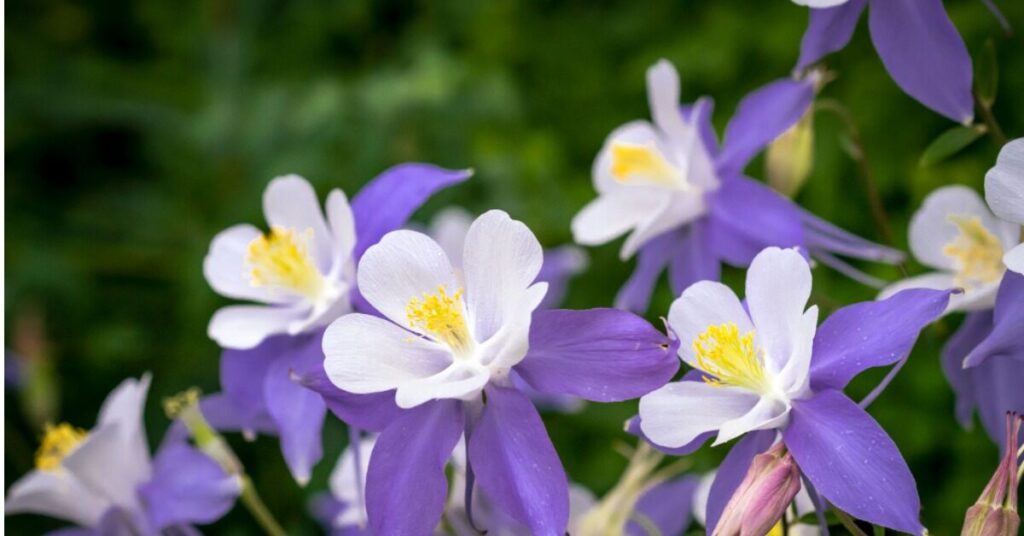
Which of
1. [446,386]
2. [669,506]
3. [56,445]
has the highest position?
[446,386]

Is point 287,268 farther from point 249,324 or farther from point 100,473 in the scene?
point 100,473

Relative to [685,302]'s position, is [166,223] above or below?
below

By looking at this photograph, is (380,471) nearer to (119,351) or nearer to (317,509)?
(317,509)

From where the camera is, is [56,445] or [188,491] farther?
[56,445]

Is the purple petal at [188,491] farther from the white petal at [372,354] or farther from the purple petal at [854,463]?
the purple petal at [854,463]

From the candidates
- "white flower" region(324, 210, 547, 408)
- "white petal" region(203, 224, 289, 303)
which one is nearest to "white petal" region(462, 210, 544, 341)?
"white flower" region(324, 210, 547, 408)

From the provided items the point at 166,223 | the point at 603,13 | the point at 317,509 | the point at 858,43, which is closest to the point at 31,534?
the point at 166,223

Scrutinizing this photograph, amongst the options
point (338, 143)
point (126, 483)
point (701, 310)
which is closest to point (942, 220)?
point (701, 310)
